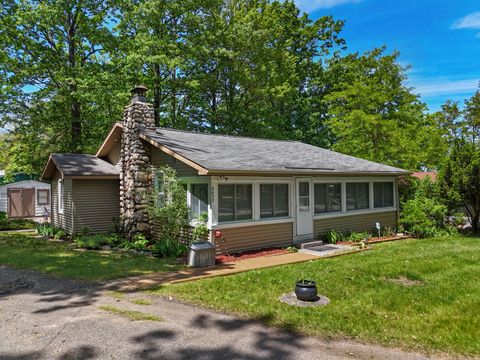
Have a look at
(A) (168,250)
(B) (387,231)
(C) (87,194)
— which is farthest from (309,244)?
(C) (87,194)

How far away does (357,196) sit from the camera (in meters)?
15.4

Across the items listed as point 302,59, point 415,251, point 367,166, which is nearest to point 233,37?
point 302,59

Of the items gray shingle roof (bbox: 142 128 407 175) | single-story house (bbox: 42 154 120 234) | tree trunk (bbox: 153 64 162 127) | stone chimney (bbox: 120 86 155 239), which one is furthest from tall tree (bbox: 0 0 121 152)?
gray shingle roof (bbox: 142 128 407 175)

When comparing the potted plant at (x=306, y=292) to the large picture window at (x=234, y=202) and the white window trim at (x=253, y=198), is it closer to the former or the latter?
the white window trim at (x=253, y=198)

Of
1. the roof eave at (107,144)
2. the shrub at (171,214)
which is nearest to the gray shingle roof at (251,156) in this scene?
the shrub at (171,214)

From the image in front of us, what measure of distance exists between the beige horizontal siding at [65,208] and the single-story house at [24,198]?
328 inches

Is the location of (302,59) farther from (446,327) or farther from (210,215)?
(446,327)

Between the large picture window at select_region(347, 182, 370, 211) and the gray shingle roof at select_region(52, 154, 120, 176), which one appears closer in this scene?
the large picture window at select_region(347, 182, 370, 211)

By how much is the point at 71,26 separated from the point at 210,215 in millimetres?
18889

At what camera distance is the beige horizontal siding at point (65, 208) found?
51.5 feet

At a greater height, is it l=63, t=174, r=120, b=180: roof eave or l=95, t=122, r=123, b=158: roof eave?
l=95, t=122, r=123, b=158: roof eave

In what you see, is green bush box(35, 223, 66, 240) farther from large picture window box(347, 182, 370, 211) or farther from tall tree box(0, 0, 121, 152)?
large picture window box(347, 182, 370, 211)

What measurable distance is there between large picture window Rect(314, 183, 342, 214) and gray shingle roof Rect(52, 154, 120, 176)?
345 inches

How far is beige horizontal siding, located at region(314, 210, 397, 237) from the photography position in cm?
1387
